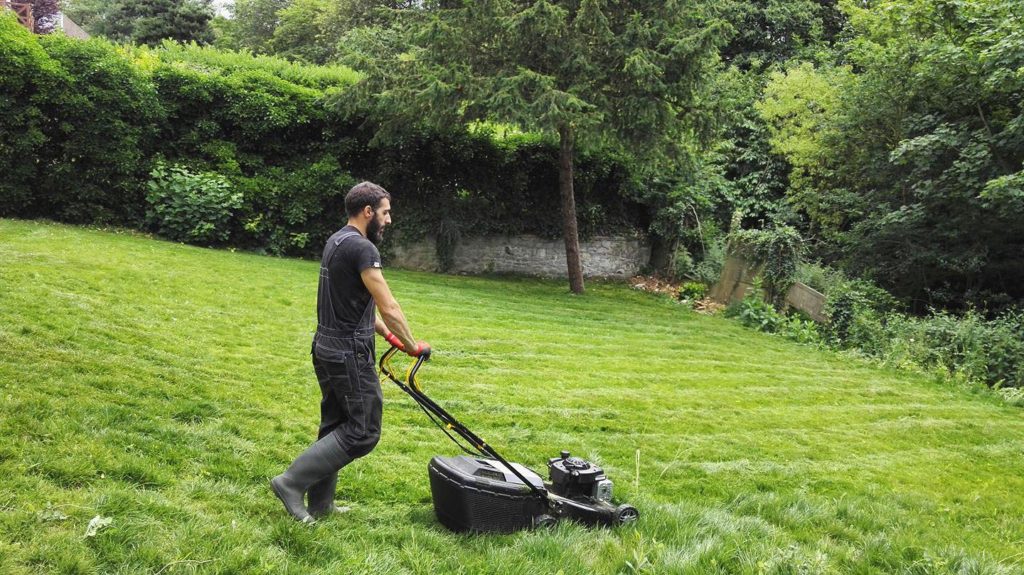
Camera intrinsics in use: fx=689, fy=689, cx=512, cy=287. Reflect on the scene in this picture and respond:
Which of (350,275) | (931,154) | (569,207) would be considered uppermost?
(931,154)

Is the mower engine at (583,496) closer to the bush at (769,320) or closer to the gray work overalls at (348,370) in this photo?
the gray work overalls at (348,370)

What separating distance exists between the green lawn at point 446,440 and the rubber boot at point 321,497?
0.41 feet

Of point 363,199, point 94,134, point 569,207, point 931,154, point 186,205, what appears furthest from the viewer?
point 569,207

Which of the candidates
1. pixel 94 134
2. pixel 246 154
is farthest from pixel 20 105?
pixel 246 154

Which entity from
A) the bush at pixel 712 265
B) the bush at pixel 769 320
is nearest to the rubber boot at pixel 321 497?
the bush at pixel 769 320

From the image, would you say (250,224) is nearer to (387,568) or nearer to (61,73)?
(61,73)

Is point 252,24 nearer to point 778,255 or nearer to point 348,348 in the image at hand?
point 778,255

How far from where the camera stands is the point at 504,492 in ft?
11.0

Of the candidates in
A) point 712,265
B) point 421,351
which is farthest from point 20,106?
point 712,265

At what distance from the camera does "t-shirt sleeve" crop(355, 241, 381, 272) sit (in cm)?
315

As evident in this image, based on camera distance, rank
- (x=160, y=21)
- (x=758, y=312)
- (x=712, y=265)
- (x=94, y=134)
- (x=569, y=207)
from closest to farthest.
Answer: (x=94, y=134), (x=758, y=312), (x=569, y=207), (x=712, y=265), (x=160, y=21)

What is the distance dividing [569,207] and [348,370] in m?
10.5

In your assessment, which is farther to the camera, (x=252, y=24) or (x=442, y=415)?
(x=252, y=24)

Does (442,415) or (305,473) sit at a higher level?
(442,415)
